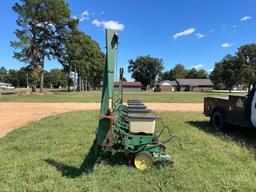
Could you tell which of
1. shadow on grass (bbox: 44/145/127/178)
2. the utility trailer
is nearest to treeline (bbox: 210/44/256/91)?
the utility trailer

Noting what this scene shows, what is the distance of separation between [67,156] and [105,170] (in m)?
1.32

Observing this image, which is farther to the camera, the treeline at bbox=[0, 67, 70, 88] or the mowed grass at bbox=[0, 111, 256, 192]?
the treeline at bbox=[0, 67, 70, 88]

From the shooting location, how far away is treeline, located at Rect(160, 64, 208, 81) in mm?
129712

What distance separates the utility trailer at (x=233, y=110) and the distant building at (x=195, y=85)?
98847mm

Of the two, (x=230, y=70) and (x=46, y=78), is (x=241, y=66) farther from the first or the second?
(x=46, y=78)

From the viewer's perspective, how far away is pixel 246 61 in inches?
3194

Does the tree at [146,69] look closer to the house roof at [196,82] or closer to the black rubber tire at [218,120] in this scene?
the house roof at [196,82]

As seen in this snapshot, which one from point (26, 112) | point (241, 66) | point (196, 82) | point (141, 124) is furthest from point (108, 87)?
point (196, 82)

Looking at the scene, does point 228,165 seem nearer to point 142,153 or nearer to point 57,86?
point 142,153

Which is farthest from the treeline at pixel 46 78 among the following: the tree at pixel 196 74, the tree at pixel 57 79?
the tree at pixel 196 74

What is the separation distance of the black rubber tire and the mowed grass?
131cm

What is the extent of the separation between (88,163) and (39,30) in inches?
1618

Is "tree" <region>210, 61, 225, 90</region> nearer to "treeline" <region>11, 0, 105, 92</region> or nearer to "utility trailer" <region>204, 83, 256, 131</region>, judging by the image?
"treeline" <region>11, 0, 105, 92</region>

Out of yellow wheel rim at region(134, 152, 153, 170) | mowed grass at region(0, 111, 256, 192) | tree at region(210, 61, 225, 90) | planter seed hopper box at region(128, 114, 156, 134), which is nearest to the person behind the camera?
mowed grass at region(0, 111, 256, 192)
